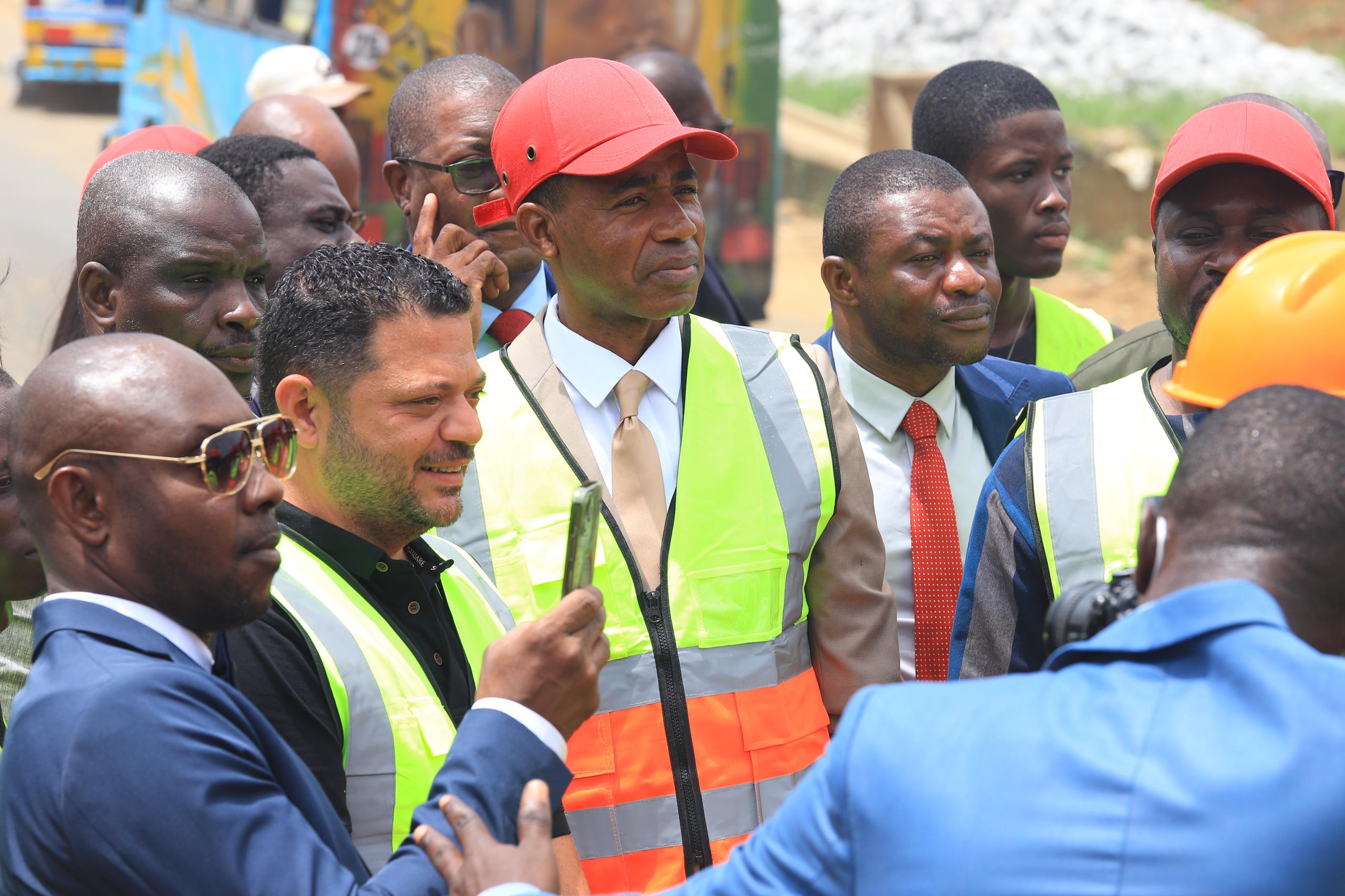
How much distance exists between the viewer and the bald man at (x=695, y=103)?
5.27 m

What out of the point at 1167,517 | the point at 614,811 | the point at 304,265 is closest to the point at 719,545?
the point at 614,811

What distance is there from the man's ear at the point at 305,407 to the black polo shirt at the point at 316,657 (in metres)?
0.15

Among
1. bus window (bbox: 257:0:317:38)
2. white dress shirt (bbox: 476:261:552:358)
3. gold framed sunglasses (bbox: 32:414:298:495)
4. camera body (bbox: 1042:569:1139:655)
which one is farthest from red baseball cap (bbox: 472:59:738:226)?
bus window (bbox: 257:0:317:38)

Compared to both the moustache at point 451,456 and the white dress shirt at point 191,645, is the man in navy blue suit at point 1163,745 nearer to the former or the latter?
the white dress shirt at point 191,645

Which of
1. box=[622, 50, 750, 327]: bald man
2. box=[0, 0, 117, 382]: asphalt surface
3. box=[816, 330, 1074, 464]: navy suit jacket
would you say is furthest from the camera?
box=[0, 0, 117, 382]: asphalt surface

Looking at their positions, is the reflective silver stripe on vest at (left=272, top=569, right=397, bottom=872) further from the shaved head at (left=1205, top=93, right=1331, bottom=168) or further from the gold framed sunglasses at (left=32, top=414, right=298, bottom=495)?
the shaved head at (left=1205, top=93, right=1331, bottom=168)

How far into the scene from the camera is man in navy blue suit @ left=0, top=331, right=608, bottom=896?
1.87 meters

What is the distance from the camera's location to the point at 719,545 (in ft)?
10.3

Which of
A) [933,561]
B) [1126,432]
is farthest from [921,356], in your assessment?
[1126,432]

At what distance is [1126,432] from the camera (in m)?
3.01

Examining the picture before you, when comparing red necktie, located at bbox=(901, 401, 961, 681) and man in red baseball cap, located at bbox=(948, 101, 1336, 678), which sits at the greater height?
man in red baseball cap, located at bbox=(948, 101, 1336, 678)

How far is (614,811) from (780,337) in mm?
1247

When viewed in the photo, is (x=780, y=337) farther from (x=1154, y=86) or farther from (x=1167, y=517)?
(x=1154, y=86)

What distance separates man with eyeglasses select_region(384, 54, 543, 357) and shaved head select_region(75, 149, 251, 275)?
705 millimetres
